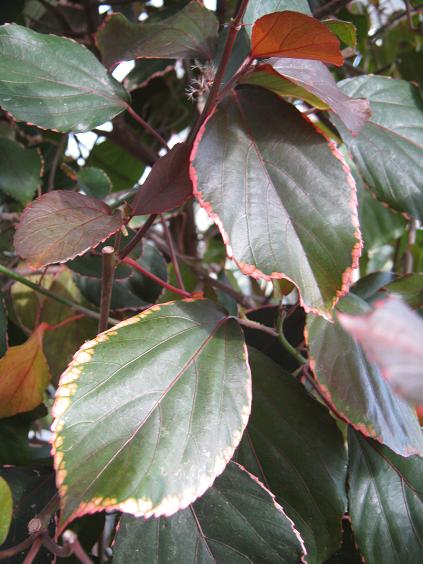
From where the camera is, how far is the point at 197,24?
1.65 feet

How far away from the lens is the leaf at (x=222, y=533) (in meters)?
0.39

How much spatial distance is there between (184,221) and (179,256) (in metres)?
0.13

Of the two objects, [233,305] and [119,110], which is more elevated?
[119,110]

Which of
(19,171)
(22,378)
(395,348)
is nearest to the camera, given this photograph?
A: (395,348)

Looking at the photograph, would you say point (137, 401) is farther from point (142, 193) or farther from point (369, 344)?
point (369, 344)

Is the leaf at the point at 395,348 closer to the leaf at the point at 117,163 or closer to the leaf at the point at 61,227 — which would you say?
the leaf at the point at 61,227

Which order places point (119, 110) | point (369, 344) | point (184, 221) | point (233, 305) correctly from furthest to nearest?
point (184, 221)
point (233, 305)
point (119, 110)
point (369, 344)

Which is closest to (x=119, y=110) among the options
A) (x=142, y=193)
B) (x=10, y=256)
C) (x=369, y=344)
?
(x=142, y=193)

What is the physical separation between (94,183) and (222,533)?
0.44m

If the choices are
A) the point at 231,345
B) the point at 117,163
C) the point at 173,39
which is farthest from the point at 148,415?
the point at 117,163

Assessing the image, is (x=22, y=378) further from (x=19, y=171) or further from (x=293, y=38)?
(x=293, y=38)

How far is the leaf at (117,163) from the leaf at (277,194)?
561 mm

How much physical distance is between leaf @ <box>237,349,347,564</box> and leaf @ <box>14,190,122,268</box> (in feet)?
0.62

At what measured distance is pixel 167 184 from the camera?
0.42 m
